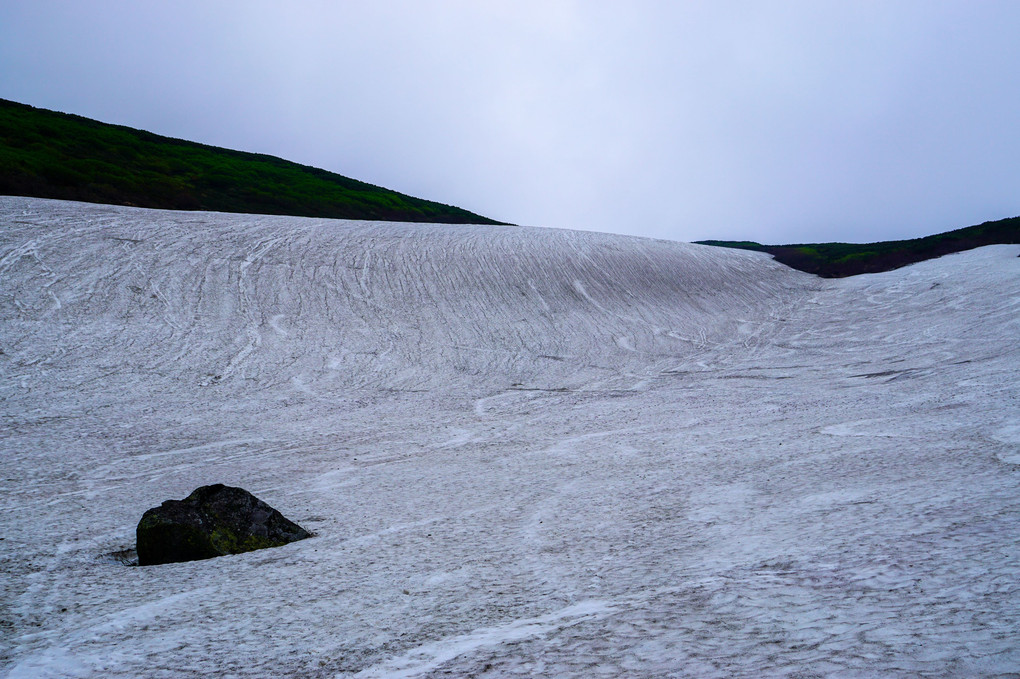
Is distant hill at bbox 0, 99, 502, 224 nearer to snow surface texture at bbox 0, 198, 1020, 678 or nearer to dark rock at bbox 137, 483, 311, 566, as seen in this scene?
snow surface texture at bbox 0, 198, 1020, 678

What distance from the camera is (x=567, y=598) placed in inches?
168

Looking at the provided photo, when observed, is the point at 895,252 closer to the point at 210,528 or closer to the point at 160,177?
the point at 210,528

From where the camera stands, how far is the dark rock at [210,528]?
562cm

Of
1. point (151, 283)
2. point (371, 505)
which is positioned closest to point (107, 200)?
point (151, 283)

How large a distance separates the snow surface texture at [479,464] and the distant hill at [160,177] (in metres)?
6.88

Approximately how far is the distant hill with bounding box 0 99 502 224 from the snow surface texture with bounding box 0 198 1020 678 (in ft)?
22.6

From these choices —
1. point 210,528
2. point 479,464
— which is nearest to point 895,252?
point 479,464

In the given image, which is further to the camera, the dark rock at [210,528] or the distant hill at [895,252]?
the distant hill at [895,252]

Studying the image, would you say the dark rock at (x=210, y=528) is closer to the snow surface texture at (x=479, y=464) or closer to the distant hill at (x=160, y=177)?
the snow surface texture at (x=479, y=464)

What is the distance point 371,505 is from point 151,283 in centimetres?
1451

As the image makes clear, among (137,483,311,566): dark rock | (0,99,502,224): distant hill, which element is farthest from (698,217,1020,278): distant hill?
(137,483,311,566): dark rock

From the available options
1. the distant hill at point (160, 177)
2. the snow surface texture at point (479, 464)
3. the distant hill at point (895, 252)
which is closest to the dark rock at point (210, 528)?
the snow surface texture at point (479, 464)

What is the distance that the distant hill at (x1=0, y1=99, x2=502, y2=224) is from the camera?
1107 inches

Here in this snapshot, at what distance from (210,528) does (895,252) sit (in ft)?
123
